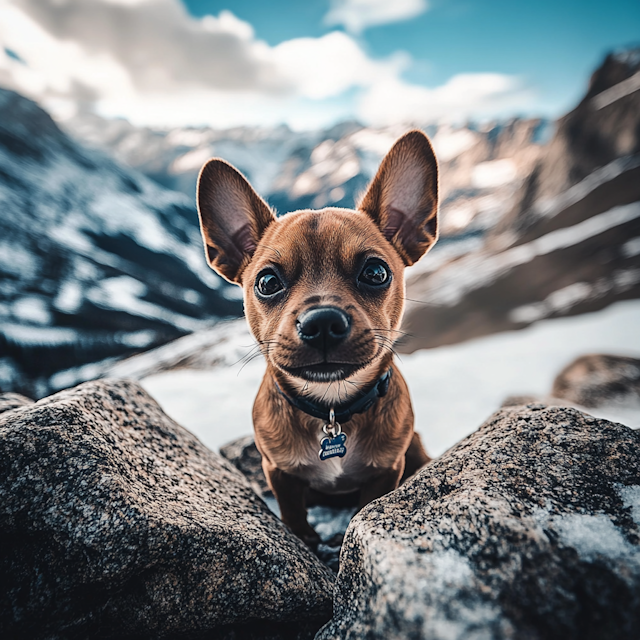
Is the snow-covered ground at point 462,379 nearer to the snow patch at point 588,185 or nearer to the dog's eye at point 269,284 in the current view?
the dog's eye at point 269,284

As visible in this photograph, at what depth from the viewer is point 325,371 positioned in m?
1.62

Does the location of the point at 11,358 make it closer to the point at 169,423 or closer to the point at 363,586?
the point at 169,423

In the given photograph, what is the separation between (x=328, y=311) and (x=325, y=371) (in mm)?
309

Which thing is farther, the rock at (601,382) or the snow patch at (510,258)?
the snow patch at (510,258)

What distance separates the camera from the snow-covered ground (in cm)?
466

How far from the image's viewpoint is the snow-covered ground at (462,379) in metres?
4.66

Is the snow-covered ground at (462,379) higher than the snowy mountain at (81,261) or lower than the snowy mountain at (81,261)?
lower

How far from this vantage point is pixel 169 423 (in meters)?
2.38

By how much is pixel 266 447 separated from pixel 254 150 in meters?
72.2

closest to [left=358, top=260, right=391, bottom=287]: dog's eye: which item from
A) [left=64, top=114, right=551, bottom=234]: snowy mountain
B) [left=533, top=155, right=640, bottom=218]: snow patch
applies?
[left=533, top=155, right=640, bottom=218]: snow patch

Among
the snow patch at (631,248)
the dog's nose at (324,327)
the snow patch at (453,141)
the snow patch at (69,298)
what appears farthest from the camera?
the snow patch at (453,141)

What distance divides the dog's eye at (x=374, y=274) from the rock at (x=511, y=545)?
1.00m

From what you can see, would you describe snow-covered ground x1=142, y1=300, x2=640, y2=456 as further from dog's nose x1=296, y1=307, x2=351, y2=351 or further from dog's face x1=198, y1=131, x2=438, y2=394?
dog's nose x1=296, y1=307, x2=351, y2=351

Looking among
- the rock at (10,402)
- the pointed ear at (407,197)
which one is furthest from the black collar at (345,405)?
the rock at (10,402)
